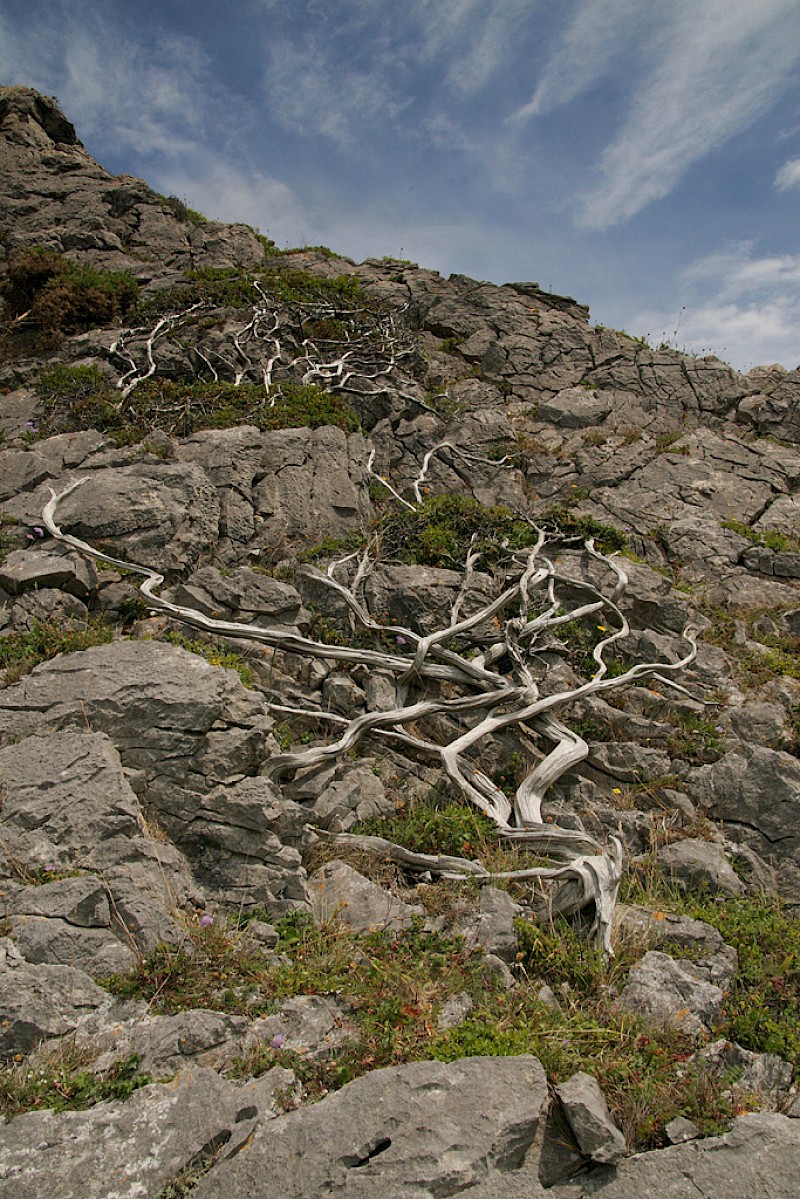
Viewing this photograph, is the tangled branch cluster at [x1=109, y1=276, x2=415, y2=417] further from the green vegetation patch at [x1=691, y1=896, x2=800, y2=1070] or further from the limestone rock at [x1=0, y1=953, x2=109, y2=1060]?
the green vegetation patch at [x1=691, y1=896, x2=800, y2=1070]

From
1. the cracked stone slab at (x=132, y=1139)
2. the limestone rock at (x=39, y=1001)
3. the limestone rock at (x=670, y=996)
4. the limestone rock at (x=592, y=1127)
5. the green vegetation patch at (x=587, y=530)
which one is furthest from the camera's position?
the green vegetation patch at (x=587, y=530)

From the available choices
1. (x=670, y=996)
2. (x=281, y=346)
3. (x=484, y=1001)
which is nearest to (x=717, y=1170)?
(x=670, y=996)

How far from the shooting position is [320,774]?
25.0 ft

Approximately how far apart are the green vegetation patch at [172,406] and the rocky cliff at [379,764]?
99 mm

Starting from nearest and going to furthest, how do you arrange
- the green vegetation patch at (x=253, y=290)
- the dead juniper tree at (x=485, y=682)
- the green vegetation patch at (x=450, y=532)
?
1. the dead juniper tree at (x=485, y=682)
2. the green vegetation patch at (x=450, y=532)
3. the green vegetation patch at (x=253, y=290)

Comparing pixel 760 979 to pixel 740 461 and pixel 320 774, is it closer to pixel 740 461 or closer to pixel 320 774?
pixel 320 774

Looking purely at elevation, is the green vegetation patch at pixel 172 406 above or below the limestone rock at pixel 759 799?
above

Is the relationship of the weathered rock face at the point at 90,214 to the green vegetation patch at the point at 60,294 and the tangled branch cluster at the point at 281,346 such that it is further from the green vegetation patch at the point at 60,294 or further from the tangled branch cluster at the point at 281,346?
the tangled branch cluster at the point at 281,346

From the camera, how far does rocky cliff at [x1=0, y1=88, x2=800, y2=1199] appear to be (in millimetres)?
3914

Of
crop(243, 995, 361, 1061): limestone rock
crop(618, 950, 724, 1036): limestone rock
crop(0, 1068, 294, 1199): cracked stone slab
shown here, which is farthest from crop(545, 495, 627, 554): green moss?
crop(0, 1068, 294, 1199): cracked stone slab

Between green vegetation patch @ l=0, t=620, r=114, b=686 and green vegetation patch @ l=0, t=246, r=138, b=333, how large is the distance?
1167cm

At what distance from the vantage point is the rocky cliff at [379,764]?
391 centimetres

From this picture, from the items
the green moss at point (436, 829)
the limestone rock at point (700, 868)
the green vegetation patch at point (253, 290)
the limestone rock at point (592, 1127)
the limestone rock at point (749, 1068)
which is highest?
the green vegetation patch at point (253, 290)

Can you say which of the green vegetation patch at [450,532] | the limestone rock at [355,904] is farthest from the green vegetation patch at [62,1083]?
the green vegetation patch at [450,532]
